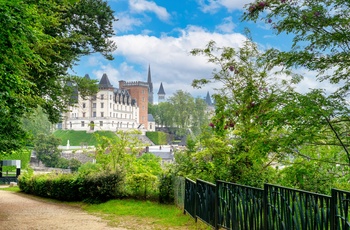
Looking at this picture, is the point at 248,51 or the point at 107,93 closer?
the point at 248,51

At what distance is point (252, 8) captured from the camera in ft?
25.7

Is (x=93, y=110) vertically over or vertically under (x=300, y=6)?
over

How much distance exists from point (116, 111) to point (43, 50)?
90.3 meters

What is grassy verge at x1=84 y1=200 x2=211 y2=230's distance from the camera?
934 cm

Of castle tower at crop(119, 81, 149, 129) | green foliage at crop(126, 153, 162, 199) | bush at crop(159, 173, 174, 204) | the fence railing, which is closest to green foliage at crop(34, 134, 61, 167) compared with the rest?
green foliage at crop(126, 153, 162, 199)

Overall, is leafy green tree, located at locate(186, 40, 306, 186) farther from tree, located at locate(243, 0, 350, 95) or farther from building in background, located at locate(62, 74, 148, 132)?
building in background, located at locate(62, 74, 148, 132)

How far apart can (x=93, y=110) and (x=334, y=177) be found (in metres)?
94.5

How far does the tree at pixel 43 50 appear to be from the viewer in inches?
304

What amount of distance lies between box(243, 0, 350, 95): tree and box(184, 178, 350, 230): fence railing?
2.46 metres

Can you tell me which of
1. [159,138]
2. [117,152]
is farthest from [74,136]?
[117,152]

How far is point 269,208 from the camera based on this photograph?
5.63 meters

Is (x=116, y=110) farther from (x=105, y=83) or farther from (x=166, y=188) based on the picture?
(x=166, y=188)

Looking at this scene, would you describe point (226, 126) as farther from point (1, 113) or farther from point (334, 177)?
point (1, 113)

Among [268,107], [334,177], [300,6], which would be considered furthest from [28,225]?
[300,6]
